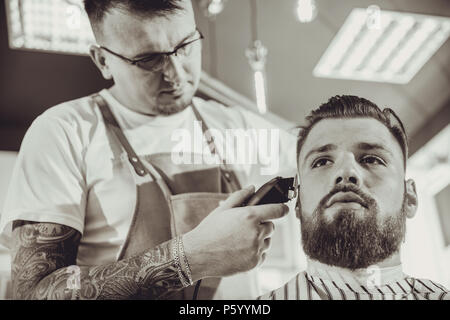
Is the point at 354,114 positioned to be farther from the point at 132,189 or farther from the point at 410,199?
the point at 132,189

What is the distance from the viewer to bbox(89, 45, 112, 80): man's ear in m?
1.80

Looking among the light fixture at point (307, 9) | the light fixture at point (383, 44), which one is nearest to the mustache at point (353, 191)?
the light fixture at point (383, 44)

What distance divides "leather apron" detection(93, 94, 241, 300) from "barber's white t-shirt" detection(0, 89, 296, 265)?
0.03 m

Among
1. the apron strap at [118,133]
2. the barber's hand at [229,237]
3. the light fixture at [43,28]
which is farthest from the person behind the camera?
the light fixture at [43,28]

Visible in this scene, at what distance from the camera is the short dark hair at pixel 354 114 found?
1.70 metres

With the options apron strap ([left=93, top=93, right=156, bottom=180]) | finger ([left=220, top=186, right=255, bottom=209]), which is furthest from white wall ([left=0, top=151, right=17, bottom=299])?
finger ([left=220, top=186, right=255, bottom=209])

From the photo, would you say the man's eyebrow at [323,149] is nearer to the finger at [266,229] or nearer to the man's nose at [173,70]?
the finger at [266,229]

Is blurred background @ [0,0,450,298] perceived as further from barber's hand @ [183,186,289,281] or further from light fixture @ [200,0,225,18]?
barber's hand @ [183,186,289,281]

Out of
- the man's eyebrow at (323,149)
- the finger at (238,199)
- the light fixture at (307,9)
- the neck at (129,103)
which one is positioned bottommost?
the finger at (238,199)

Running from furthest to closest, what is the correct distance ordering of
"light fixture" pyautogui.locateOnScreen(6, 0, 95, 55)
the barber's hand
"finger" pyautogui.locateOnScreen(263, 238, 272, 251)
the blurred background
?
"light fixture" pyautogui.locateOnScreen(6, 0, 95, 55)
the blurred background
"finger" pyautogui.locateOnScreen(263, 238, 272, 251)
the barber's hand

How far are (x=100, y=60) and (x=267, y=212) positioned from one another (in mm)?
837

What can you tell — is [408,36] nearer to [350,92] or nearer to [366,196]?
[350,92]

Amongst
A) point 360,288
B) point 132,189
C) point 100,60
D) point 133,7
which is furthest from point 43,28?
point 360,288

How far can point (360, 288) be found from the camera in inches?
61.5
